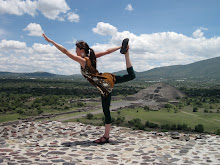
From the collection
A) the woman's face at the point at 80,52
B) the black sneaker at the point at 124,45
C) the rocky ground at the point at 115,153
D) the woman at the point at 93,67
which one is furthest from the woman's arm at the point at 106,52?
the rocky ground at the point at 115,153

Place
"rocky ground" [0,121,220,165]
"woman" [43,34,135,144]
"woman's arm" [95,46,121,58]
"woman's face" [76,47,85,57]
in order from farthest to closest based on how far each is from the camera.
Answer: "woman's arm" [95,46,121,58] < "woman's face" [76,47,85,57] < "woman" [43,34,135,144] < "rocky ground" [0,121,220,165]

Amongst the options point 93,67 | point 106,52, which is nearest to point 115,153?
point 93,67

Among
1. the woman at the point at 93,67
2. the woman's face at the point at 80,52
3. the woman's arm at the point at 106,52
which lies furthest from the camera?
the woman's arm at the point at 106,52

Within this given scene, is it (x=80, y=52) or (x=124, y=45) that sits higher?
(x=124, y=45)

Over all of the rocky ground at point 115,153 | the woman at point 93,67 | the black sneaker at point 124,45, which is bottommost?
the rocky ground at point 115,153

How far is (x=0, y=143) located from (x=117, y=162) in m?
4.27

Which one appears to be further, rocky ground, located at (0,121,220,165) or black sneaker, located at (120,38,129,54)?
black sneaker, located at (120,38,129,54)

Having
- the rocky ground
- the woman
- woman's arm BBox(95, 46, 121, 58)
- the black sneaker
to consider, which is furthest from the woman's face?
the rocky ground

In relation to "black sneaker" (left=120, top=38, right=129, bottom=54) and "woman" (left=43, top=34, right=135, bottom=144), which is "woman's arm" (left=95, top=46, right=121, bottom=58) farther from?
"black sneaker" (left=120, top=38, right=129, bottom=54)

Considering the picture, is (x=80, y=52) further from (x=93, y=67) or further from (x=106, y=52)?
(x=106, y=52)

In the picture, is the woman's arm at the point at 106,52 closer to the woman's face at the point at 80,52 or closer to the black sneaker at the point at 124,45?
the black sneaker at the point at 124,45

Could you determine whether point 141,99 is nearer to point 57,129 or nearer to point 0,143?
point 57,129

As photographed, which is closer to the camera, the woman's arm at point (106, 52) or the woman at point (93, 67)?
the woman at point (93, 67)

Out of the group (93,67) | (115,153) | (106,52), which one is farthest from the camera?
(106,52)
